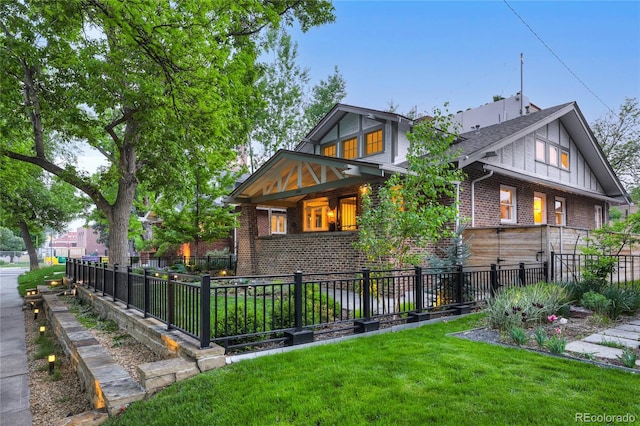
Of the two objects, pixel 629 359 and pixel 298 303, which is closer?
pixel 629 359

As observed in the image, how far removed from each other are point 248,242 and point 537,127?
11.3 metres

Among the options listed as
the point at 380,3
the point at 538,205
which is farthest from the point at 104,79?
the point at 538,205

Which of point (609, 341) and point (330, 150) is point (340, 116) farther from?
point (609, 341)

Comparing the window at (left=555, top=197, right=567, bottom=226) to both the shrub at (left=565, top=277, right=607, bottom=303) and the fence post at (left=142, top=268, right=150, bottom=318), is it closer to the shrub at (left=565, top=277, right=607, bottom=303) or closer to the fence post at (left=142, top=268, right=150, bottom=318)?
the shrub at (left=565, top=277, right=607, bottom=303)

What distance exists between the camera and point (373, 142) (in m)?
13.3

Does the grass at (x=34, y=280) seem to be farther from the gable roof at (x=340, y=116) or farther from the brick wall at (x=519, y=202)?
the brick wall at (x=519, y=202)

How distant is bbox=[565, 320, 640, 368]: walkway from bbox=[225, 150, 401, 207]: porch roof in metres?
5.29

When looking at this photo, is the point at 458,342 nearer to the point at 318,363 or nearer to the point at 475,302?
the point at 318,363

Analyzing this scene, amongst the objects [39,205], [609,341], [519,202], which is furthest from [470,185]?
[39,205]

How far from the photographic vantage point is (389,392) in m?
3.39

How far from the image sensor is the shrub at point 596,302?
6.77 metres

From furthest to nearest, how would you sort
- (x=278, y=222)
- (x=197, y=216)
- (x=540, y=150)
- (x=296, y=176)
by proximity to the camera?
(x=278, y=222) → (x=197, y=216) → (x=540, y=150) → (x=296, y=176)

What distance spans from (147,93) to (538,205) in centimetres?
1401

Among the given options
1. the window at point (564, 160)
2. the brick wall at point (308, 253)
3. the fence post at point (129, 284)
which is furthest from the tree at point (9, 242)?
the window at point (564, 160)
